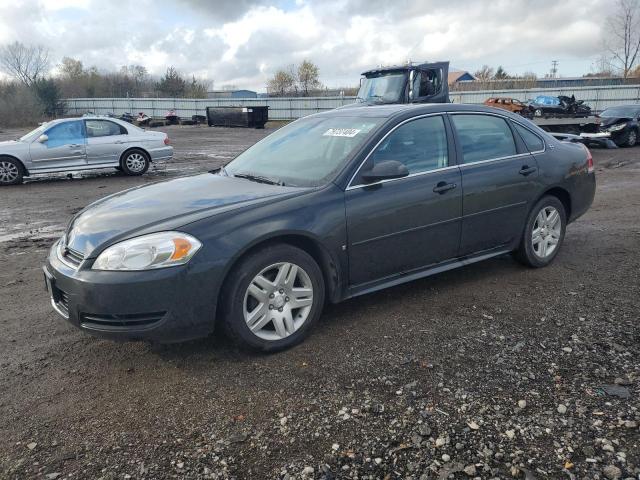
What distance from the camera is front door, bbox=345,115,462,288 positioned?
3.87 metres

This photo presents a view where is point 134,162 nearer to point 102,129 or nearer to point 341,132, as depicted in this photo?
point 102,129

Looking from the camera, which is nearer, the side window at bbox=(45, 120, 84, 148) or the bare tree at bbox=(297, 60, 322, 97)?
the side window at bbox=(45, 120, 84, 148)

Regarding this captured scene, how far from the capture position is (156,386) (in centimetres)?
319

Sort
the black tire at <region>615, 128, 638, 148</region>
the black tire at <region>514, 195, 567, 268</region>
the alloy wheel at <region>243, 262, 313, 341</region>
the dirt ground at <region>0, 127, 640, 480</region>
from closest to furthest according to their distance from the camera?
the dirt ground at <region>0, 127, 640, 480</region>, the alloy wheel at <region>243, 262, 313, 341</region>, the black tire at <region>514, 195, 567, 268</region>, the black tire at <region>615, 128, 638, 148</region>

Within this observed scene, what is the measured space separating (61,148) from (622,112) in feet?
58.9

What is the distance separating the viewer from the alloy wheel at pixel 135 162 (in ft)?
43.5

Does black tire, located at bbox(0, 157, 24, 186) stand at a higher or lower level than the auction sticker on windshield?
lower

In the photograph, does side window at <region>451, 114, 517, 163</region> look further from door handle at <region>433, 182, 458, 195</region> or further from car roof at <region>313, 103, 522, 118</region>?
door handle at <region>433, 182, 458, 195</region>

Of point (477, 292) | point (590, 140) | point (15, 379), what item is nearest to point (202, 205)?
point (15, 379)

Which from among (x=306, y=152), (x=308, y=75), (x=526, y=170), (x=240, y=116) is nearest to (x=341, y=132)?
(x=306, y=152)

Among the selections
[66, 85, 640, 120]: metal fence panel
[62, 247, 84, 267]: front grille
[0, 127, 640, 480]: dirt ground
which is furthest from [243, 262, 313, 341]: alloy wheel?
[66, 85, 640, 120]: metal fence panel

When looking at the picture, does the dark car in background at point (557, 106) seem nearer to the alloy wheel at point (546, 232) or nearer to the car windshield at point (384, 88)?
the car windshield at point (384, 88)

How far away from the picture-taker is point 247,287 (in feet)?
11.0

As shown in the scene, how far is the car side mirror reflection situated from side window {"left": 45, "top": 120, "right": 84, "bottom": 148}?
1066 centimetres
